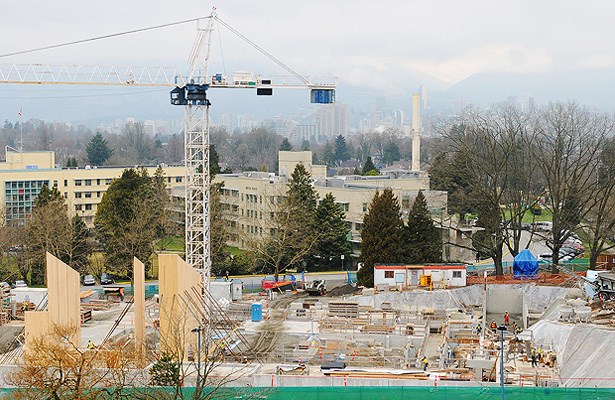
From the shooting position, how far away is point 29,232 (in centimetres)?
4591

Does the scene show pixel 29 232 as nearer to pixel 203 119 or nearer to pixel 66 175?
pixel 203 119

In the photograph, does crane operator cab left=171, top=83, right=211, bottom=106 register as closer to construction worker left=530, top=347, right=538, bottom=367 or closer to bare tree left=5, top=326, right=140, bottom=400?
bare tree left=5, top=326, right=140, bottom=400

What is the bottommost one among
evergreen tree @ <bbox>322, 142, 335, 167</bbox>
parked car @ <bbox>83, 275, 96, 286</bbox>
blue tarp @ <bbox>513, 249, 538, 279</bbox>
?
parked car @ <bbox>83, 275, 96, 286</bbox>

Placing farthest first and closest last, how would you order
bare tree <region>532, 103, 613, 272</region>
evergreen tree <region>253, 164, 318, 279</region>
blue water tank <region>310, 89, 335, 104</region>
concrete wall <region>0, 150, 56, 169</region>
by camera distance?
concrete wall <region>0, 150, 56, 169</region> → blue water tank <region>310, 89, 335, 104</region> → evergreen tree <region>253, 164, 318, 279</region> → bare tree <region>532, 103, 613, 272</region>

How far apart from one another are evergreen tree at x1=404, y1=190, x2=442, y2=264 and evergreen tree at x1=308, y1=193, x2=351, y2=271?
665 centimetres

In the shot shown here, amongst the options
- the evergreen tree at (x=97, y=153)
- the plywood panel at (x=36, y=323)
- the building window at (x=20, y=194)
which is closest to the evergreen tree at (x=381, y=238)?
the plywood panel at (x=36, y=323)

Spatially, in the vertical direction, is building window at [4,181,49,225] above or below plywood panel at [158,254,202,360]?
above

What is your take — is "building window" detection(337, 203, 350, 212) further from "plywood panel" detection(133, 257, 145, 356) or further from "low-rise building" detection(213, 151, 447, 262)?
"plywood panel" detection(133, 257, 145, 356)

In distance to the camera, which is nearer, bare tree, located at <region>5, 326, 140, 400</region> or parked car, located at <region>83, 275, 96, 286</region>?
bare tree, located at <region>5, 326, 140, 400</region>

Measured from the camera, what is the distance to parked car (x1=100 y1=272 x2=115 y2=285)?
48.1 meters

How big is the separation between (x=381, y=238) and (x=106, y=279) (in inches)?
586

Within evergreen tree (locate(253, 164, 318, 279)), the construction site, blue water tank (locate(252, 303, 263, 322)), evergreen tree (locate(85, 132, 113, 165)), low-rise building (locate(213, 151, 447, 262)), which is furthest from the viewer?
evergreen tree (locate(85, 132, 113, 165))

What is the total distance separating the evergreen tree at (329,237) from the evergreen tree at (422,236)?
6653 millimetres

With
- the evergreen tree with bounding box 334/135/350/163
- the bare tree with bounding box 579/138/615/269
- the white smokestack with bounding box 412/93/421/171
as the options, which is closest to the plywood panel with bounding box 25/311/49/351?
the bare tree with bounding box 579/138/615/269
